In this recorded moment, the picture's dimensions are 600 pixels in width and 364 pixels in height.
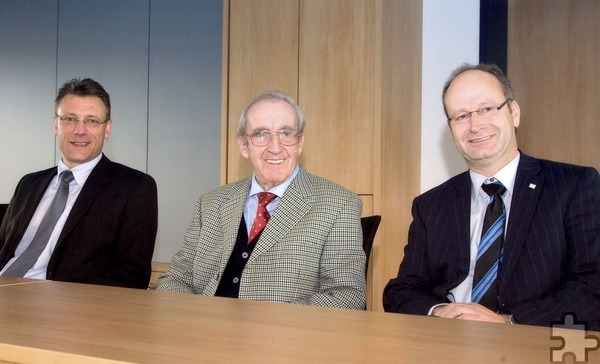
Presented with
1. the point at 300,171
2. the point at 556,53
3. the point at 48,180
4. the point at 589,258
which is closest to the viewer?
the point at 589,258

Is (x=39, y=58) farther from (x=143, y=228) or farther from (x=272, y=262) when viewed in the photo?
(x=272, y=262)

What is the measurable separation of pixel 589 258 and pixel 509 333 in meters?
0.93

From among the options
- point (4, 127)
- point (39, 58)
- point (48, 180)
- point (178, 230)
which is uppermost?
point (39, 58)

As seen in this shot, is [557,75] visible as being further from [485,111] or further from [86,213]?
[86,213]

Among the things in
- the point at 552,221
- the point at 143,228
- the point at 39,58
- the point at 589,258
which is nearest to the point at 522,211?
the point at 552,221

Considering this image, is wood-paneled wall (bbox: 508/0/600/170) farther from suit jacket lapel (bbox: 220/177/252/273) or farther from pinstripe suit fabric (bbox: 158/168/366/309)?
suit jacket lapel (bbox: 220/177/252/273)

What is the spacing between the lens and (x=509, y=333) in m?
1.47

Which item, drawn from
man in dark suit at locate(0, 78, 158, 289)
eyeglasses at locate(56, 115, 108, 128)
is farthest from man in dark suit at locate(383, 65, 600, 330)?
eyeglasses at locate(56, 115, 108, 128)

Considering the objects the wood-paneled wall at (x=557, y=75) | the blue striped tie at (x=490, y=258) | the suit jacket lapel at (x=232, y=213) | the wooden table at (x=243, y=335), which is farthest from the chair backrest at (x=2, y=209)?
the wood-paneled wall at (x=557, y=75)

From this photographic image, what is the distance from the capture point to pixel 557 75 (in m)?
4.30

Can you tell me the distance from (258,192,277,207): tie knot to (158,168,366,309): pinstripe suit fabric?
9 cm

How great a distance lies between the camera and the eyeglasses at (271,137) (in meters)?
2.78

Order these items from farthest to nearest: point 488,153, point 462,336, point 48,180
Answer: point 48,180 → point 488,153 → point 462,336

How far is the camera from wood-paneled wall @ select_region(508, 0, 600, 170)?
4176 millimetres
